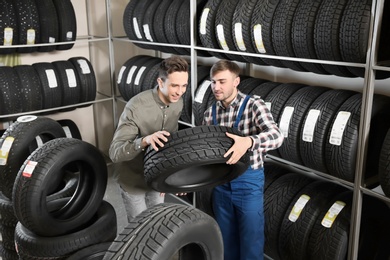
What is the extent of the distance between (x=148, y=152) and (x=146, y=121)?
0.96 feet

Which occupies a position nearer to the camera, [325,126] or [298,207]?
[325,126]

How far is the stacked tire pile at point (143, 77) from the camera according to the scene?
3.53 m

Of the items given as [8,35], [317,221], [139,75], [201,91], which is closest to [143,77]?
[139,75]

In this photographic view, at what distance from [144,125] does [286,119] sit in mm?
959

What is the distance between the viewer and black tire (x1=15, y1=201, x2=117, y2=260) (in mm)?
2396

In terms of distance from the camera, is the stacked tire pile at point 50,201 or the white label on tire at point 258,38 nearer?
the stacked tire pile at point 50,201

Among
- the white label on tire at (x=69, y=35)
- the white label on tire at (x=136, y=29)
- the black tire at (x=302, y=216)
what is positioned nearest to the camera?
the black tire at (x=302, y=216)

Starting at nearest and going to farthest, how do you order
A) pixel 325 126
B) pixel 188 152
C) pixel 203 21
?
pixel 188 152 → pixel 325 126 → pixel 203 21

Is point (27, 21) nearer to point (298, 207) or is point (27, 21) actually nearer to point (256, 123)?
point (256, 123)

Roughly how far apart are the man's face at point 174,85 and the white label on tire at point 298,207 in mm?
1084

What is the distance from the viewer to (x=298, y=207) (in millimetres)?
2531

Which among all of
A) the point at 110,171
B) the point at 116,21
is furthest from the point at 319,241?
the point at 116,21

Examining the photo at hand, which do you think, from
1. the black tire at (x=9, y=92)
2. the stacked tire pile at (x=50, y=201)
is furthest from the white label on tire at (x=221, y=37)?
the black tire at (x=9, y=92)

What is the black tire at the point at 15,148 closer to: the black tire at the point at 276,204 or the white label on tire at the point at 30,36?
the white label on tire at the point at 30,36
